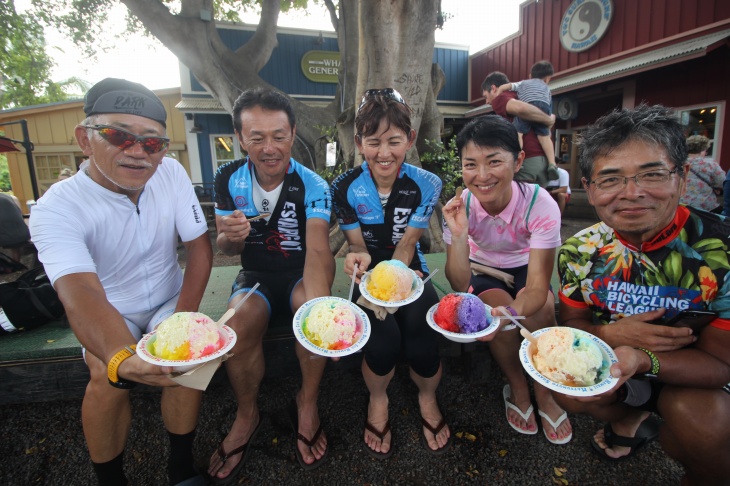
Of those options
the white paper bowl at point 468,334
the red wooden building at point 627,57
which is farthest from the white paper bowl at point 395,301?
the red wooden building at point 627,57

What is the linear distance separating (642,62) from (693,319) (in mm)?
9133

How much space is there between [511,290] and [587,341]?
0.92 metres

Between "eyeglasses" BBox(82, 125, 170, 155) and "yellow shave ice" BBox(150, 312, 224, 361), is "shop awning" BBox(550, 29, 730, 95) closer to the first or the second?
"eyeglasses" BBox(82, 125, 170, 155)

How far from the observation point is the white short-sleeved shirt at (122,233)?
5.55 feet

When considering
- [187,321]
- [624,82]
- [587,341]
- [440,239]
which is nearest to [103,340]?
[187,321]

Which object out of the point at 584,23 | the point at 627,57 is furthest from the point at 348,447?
the point at 584,23

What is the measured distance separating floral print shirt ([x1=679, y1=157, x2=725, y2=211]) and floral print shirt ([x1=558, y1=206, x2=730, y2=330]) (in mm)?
4870

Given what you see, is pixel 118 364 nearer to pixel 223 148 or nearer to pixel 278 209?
pixel 278 209

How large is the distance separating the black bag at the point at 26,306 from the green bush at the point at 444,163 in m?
4.57

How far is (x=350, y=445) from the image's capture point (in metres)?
2.23

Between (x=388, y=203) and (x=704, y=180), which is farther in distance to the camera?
(x=704, y=180)

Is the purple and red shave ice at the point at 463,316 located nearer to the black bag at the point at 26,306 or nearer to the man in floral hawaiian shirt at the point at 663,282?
the man in floral hawaiian shirt at the point at 663,282

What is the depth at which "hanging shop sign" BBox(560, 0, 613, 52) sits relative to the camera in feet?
30.5

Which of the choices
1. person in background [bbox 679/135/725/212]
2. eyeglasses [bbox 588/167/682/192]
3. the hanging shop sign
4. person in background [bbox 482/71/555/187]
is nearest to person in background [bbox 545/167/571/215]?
person in background [bbox 482/71/555/187]
